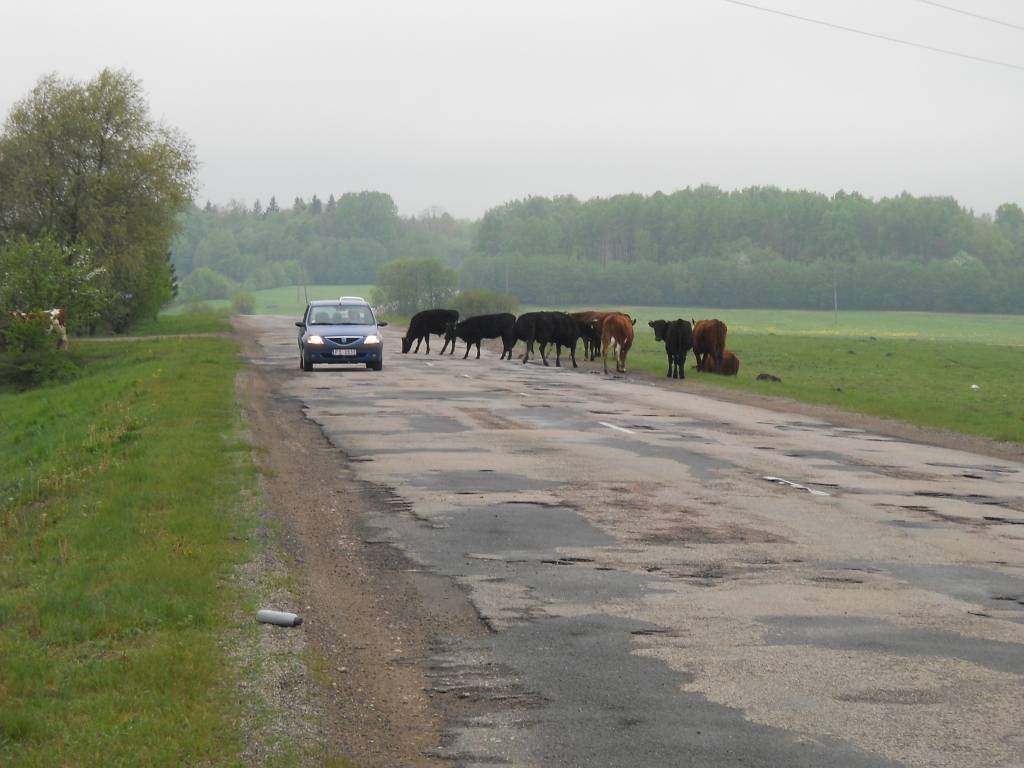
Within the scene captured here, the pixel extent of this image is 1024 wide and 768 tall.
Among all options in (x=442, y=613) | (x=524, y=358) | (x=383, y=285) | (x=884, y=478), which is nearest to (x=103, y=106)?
(x=524, y=358)

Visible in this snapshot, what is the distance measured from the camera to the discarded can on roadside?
334 inches

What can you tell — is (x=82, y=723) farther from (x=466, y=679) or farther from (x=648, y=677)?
(x=648, y=677)

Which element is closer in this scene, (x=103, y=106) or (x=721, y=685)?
(x=721, y=685)

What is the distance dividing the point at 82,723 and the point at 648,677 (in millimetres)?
2875

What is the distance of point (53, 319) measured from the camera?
140 ft

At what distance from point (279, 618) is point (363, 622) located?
60cm

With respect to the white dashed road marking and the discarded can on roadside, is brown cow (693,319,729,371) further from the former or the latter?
the discarded can on roadside

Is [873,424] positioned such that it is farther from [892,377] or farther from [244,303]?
[244,303]

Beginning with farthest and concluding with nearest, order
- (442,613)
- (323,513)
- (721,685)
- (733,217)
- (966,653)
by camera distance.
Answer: (733,217)
(323,513)
(442,613)
(966,653)
(721,685)

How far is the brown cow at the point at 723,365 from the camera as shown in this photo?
4053cm

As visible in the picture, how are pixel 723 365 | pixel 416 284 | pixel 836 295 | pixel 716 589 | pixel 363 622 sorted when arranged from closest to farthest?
pixel 363 622 < pixel 716 589 < pixel 723 365 < pixel 836 295 < pixel 416 284

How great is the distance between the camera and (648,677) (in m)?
7.46

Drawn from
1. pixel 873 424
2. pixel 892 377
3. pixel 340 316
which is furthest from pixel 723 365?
pixel 873 424

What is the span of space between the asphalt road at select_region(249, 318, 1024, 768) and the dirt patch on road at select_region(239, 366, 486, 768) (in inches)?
7.6
